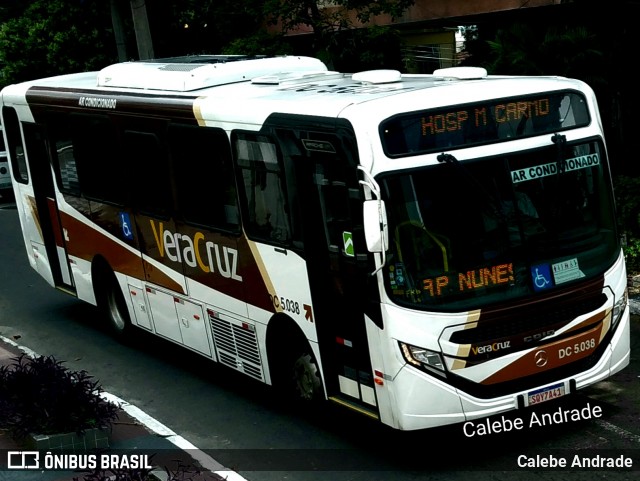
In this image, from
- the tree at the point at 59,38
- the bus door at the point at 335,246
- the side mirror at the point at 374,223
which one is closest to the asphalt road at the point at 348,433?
the bus door at the point at 335,246

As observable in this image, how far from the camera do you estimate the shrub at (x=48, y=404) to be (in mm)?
8812

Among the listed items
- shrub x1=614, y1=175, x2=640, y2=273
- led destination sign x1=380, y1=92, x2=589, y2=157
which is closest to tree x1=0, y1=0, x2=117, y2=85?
shrub x1=614, y1=175, x2=640, y2=273

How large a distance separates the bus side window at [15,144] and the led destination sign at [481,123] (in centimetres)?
802

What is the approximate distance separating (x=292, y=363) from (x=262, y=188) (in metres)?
1.68

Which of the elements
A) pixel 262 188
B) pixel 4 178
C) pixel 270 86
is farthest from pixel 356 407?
pixel 4 178

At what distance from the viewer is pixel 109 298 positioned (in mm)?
13766

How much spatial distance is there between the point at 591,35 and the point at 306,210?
800 centimetres

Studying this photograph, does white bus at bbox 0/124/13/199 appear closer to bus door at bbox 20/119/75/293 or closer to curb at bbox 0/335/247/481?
bus door at bbox 20/119/75/293

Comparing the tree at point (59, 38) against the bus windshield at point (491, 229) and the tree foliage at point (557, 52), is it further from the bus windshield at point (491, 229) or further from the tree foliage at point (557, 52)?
the bus windshield at point (491, 229)

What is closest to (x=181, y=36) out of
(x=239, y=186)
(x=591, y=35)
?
(x=591, y=35)

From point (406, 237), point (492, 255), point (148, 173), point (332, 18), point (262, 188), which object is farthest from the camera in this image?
point (332, 18)

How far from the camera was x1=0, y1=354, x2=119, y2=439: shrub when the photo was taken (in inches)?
347

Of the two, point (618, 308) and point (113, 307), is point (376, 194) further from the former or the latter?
point (113, 307)

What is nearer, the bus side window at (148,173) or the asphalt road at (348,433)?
the asphalt road at (348,433)
